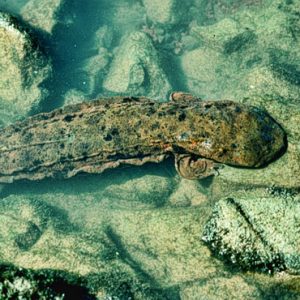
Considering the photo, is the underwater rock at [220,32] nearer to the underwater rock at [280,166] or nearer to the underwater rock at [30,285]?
the underwater rock at [280,166]

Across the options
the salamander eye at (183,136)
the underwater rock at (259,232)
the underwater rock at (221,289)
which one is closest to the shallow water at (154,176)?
the underwater rock at (221,289)

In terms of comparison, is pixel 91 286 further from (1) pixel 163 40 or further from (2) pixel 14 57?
(1) pixel 163 40

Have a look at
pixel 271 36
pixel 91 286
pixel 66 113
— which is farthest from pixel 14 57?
pixel 271 36

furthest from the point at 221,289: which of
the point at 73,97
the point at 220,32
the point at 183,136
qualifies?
the point at 220,32

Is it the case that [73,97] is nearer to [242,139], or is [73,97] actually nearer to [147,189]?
[147,189]

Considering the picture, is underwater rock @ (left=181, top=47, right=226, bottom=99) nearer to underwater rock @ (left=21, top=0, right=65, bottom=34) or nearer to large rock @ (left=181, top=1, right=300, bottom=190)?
large rock @ (left=181, top=1, right=300, bottom=190)
